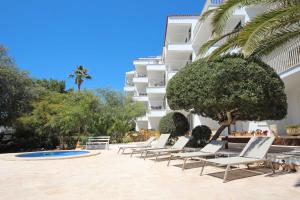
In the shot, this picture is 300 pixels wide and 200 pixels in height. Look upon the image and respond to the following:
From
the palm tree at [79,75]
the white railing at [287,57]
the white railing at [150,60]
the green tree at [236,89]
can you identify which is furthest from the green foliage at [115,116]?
the palm tree at [79,75]

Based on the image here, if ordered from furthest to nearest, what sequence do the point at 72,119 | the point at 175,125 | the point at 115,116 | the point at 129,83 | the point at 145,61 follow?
1. the point at 129,83
2. the point at 145,61
3. the point at 115,116
4. the point at 72,119
5. the point at 175,125

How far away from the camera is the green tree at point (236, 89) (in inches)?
405

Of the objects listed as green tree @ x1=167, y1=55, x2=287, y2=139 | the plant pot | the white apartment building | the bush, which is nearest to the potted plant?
the plant pot

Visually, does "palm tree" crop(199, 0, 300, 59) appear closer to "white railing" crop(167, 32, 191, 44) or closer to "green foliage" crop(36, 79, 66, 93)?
"white railing" crop(167, 32, 191, 44)

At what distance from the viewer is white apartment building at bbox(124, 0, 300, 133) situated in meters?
14.4

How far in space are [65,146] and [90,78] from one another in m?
26.9

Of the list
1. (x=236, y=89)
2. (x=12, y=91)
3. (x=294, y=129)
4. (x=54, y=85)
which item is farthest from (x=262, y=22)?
(x=54, y=85)

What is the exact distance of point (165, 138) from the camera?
14031mm

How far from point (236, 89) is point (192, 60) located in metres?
18.9

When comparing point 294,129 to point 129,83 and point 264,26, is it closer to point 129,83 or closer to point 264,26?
point 264,26

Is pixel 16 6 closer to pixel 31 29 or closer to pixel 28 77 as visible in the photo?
pixel 31 29

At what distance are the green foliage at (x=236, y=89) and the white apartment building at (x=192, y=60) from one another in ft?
8.19

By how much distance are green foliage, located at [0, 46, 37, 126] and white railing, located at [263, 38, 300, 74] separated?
20798mm

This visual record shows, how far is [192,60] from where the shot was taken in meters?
28.8
